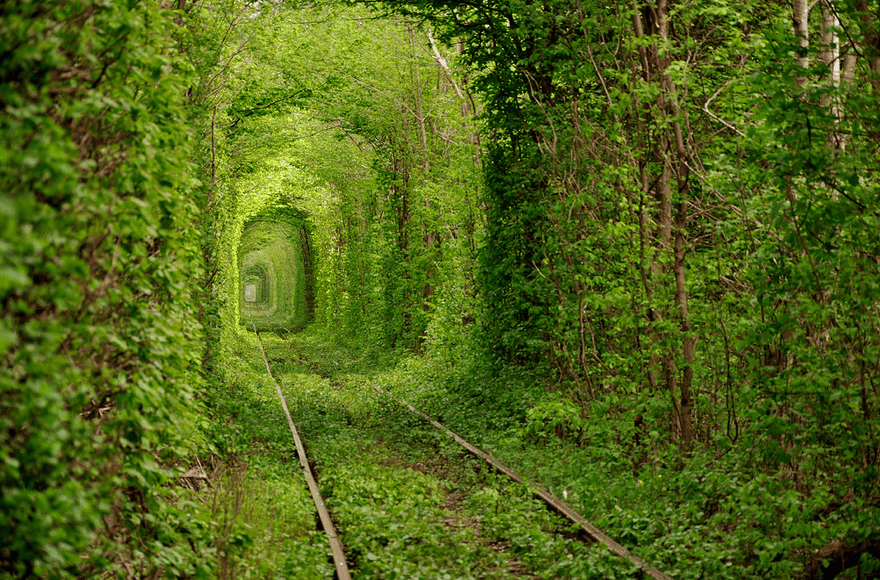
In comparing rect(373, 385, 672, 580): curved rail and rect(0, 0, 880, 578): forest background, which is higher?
rect(0, 0, 880, 578): forest background

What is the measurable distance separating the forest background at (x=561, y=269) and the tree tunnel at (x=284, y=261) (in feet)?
121

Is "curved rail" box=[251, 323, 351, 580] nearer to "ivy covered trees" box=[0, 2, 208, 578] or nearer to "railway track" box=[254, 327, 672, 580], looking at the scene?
"railway track" box=[254, 327, 672, 580]

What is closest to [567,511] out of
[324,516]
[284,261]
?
[324,516]

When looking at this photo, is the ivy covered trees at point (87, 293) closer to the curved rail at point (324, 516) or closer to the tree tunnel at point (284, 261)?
the curved rail at point (324, 516)

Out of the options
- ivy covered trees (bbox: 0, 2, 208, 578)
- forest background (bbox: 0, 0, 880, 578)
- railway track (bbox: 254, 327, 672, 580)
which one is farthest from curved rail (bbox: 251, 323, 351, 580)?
ivy covered trees (bbox: 0, 2, 208, 578)

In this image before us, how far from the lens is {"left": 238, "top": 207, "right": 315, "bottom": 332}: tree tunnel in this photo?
54.9 meters

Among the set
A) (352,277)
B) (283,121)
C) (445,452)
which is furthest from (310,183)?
(445,452)

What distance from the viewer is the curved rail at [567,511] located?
6371 mm

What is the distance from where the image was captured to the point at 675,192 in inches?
360

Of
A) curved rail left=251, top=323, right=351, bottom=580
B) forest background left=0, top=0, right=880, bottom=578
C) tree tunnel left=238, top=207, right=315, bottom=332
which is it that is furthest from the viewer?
tree tunnel left=238, top=207, right=315, bottom=332

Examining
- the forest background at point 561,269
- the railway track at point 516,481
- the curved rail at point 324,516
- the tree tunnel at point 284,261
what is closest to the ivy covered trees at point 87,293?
the forest background at point 561,269

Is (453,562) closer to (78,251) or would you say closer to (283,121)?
(78,251)

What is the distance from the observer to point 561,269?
11.3m

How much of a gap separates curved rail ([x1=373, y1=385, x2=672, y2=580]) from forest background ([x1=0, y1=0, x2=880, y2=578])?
35 cm
